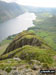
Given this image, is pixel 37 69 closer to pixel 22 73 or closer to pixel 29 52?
pixel 22 73

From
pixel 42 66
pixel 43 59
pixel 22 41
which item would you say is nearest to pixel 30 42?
pixel 22 41

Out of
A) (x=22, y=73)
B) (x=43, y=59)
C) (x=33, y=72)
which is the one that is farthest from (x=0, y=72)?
(x=43, y=59)

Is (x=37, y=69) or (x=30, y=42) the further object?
(x=30, y=42)

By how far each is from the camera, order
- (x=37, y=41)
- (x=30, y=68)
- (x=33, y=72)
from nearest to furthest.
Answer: (x=33, y=72), (x=30, y=68), (x=37, y=41)

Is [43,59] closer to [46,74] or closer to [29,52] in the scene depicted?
[29,52]

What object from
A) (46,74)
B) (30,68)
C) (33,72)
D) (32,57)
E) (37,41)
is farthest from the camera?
(37,41)

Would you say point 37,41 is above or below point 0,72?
above

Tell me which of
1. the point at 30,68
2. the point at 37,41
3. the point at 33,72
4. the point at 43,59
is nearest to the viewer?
the point at 33,72

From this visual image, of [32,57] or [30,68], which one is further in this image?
[32,57]

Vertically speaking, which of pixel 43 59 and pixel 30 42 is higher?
pixel 30 42
